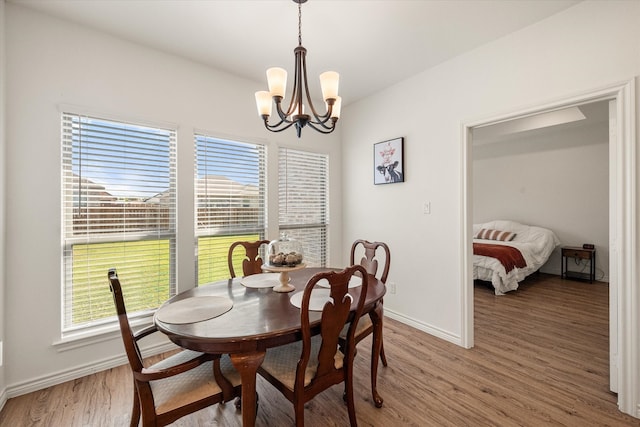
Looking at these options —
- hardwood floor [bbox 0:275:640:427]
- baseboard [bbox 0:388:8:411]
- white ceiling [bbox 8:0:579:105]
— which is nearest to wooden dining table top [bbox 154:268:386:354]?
hardwood floor [bbox 0:275:640:427]

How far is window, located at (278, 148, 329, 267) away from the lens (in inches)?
134

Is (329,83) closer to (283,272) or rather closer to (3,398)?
(283,272)

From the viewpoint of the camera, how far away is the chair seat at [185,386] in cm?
128

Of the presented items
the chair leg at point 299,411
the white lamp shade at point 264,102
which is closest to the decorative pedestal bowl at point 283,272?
the chair leg at point 299,411

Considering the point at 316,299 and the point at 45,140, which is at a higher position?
the point at 45,140

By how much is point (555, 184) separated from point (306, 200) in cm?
500

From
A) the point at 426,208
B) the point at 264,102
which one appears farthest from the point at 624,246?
the point at 264,102

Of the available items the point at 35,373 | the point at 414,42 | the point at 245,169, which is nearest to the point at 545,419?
the point at 414,42

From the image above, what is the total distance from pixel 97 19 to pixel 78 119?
76 centimetres

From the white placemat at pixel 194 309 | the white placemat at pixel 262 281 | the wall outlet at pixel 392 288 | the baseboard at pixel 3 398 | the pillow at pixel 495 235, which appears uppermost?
the pillow at pixel 495 235

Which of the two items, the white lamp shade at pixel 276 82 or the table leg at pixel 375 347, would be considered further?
the table leg at pixel 375 347

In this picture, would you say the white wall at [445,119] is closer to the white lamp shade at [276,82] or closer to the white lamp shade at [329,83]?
the white lamp shade at [329,83]

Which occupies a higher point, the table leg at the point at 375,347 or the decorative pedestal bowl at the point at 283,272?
the decorative pedestal bowl at the point at 283,272

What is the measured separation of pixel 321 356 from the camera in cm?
144
